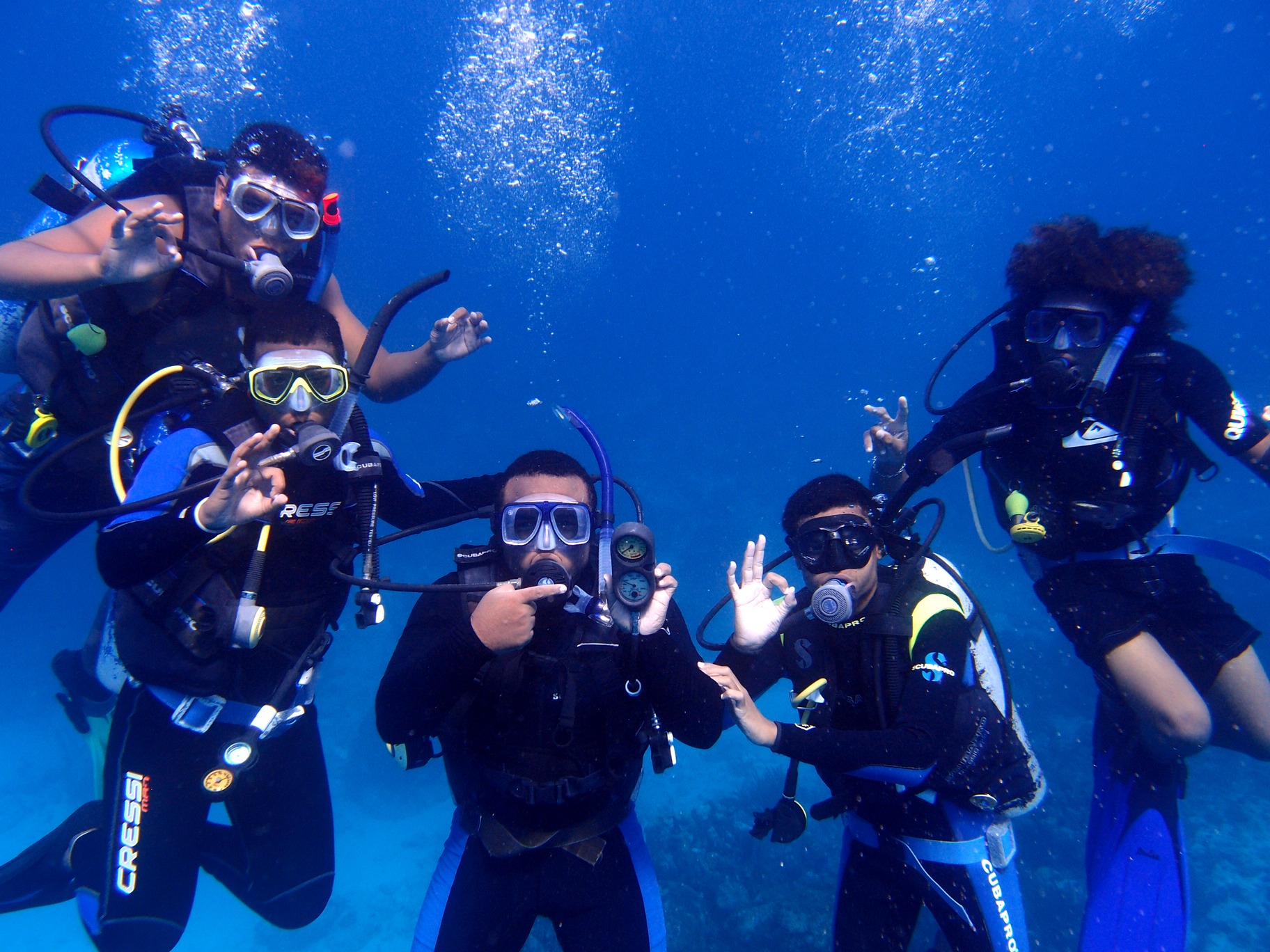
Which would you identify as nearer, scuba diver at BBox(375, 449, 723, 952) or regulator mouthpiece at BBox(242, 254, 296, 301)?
scuba diver at BBox(375, 449, 723, 952)

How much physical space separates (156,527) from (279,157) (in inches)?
87.1

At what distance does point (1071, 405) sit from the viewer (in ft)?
12.6

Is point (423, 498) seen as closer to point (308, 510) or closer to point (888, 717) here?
point (308, 510)

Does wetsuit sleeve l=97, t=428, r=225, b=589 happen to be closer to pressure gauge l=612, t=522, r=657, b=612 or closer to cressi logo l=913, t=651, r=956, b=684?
pressure gauge l=612, t=522, r=657, b=612

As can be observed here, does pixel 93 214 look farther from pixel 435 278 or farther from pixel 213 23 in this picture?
pixel 213 23

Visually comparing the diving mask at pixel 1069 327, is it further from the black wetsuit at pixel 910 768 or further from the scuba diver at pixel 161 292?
the scuba diver at pixel 161 292

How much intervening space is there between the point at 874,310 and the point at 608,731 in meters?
115

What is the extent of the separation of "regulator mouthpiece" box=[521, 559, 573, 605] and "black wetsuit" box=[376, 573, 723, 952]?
284mm

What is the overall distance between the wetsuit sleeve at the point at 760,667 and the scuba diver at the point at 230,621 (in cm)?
191

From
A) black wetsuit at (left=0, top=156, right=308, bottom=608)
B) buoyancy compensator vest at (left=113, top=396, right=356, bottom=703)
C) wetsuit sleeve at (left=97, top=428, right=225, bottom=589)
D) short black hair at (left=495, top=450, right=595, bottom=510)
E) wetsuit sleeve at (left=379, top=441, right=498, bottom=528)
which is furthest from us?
wetsuit sleeve at (left=379, top=441, right=498, bottom=528)

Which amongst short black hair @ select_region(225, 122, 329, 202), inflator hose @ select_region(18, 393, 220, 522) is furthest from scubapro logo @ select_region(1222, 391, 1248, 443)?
short black hair @ select_region(225, 122, 329, 202)

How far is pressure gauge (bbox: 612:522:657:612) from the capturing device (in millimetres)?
2480

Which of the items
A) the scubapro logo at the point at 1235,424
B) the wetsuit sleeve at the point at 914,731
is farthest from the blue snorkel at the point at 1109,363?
the wetsuit sleeve at the point at 914,731

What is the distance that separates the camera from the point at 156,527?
2.62 meters
